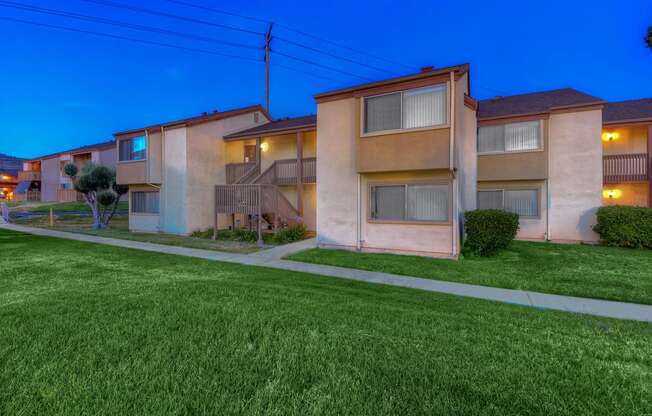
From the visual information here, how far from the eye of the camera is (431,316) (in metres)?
4.61

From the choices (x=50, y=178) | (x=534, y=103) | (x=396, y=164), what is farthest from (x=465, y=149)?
(x=50, y=178)

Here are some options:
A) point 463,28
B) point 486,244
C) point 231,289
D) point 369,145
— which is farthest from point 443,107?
point 463,28

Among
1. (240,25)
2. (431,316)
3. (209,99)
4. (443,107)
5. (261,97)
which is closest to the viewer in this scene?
(431,316)

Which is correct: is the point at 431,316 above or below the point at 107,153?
below

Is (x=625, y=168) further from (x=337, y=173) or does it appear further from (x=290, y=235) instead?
(x=290, y=235)

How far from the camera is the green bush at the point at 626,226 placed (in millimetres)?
11148

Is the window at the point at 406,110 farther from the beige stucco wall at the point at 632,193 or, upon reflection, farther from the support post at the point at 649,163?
the beige stucco wall at the point at 632,193

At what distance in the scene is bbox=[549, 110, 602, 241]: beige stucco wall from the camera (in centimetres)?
1252

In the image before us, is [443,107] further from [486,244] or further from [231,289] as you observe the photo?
[231,289]

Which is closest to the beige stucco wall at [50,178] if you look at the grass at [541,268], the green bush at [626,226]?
the grass at [541,268]

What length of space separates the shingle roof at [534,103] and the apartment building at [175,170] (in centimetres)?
1314

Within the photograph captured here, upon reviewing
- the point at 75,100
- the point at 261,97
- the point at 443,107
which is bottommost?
the point at 443,107

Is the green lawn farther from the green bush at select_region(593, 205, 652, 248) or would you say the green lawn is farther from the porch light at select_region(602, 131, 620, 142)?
the porch light at select_region(602, 131, 620, 142)

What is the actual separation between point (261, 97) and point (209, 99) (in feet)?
69.1
